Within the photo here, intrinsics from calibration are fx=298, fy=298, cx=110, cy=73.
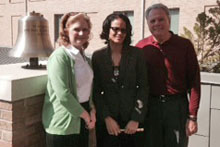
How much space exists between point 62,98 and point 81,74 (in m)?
0.25

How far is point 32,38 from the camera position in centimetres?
283

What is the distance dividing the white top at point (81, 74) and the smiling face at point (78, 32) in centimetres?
6

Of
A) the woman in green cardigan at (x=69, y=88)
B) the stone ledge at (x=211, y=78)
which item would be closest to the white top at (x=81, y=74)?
the woman in green cardigan at (x=69, y=88)

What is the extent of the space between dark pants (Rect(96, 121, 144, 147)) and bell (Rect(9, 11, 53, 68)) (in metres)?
0.87

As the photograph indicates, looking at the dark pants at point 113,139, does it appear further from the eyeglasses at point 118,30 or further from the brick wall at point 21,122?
the eyeglasses at point 118,30

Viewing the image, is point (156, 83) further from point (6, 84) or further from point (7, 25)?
point (7, 25)

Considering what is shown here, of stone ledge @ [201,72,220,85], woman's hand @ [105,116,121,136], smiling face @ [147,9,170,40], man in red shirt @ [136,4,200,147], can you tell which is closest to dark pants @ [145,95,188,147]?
man in red shirt @ [136,4,200,147]

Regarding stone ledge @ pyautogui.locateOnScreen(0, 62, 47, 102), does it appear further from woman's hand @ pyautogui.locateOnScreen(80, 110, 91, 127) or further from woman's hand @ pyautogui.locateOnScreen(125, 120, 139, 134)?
woman's hand @ pyautogui.locateOnScreen(125, 120, 139, 134)

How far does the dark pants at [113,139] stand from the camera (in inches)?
107

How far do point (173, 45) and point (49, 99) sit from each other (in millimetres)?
1240

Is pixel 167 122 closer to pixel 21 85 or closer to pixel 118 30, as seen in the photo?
pixel 118 30

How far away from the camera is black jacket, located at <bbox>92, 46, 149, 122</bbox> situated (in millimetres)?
2533

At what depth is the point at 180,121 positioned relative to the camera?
282 centimetres

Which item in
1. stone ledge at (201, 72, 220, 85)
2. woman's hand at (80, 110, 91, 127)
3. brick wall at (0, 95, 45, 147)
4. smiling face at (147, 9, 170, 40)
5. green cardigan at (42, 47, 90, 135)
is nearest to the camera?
green cardigan at (42, 47, 90, 135)
